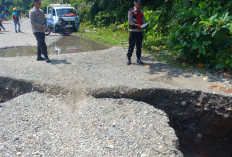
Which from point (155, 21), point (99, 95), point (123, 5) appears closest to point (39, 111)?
point (99, 95)

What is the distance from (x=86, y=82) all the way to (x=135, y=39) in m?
2.01

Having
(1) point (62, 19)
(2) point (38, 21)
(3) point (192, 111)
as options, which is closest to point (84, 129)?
(3) point (192, 111)

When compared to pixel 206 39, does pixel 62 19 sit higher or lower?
lower

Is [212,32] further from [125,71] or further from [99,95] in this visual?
[99,95]

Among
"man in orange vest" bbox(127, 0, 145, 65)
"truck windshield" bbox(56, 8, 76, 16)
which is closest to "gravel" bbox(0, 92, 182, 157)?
"man in orange vest" bbox(127, 0, 145, 65)

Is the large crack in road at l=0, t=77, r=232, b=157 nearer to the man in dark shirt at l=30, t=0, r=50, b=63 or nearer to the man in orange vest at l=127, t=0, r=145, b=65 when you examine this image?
the man in orange vest at l=127, t=0, r=145, b=65

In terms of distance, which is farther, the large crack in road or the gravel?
the large crack in road

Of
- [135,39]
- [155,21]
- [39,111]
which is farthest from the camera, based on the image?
[155,21]

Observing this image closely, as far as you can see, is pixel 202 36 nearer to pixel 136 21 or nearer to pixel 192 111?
pixel 136 21

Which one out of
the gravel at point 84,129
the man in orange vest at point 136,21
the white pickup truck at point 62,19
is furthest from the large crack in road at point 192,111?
the white pickup truck at point 62,19

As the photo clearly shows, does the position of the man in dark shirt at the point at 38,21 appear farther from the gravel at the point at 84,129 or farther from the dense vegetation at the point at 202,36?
the dense vegetation at the point at 202,36

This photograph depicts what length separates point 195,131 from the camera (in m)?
5.07

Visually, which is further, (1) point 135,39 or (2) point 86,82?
(1) point 135,39

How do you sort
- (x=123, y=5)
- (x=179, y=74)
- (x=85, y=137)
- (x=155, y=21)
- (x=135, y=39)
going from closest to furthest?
1. (x=85, y=137)
2. (x=179, y=74)
3. (x=135, y=39)
4. (x=155, y=21)
5. (x=123, y=5)
